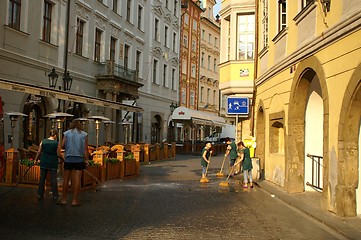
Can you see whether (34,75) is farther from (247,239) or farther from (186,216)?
(247,239)

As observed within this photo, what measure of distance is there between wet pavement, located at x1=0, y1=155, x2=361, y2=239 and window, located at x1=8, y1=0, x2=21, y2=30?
11.2 m

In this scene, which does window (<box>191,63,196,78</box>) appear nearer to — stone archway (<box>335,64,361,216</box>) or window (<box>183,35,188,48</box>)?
window (<box>183,35,188,48</box>)

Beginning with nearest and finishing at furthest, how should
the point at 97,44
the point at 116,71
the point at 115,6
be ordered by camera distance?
the point at 97,44, the point at 116,71, the point at 115,6

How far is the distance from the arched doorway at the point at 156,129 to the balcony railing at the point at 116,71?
25.3 ft

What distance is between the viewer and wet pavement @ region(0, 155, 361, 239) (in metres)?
7.41

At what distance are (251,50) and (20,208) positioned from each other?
13.6 metres

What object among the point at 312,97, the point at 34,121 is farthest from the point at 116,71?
the point at 312,97

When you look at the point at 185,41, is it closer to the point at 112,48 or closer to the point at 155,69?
the point at 155,69

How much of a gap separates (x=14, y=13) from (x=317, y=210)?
17.3m

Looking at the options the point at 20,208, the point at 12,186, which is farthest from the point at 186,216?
the point at 12,186

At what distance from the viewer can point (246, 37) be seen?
20.5 m

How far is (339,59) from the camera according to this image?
9250 mm

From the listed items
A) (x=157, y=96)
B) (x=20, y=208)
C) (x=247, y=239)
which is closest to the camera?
(x=247, y=239)

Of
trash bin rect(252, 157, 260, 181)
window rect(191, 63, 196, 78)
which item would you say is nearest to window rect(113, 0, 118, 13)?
trash bin rect(252, 157, 260, 181)
